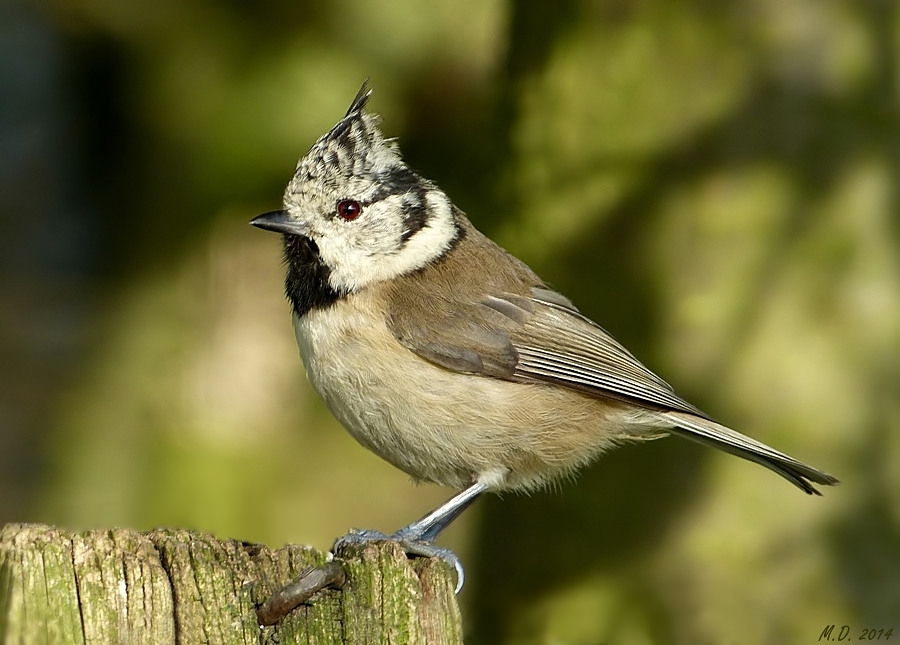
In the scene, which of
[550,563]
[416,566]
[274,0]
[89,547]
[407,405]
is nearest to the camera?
[89,547]

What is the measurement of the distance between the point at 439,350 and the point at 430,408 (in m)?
0.21

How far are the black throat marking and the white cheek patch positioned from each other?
3 centimetres

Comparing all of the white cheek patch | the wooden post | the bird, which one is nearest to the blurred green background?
the bird

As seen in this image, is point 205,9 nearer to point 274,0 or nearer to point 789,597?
point 274,0

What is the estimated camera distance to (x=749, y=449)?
331 cm

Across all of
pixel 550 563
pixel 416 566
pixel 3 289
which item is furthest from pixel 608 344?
pixel 3 289

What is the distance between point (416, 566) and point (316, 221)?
1.56 m

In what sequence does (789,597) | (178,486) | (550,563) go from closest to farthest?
(789,597), (550,563), (178,486)

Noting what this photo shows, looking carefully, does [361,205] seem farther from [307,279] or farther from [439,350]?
[439,350]

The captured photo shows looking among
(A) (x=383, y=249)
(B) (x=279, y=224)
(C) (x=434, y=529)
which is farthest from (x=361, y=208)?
(C) (x=434, y=529)

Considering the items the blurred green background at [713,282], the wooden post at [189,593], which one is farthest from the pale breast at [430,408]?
the wooden post at [189,593]

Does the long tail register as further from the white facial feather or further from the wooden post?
the wooden post

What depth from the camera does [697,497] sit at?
3795 mm

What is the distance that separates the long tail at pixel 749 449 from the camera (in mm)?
3275
